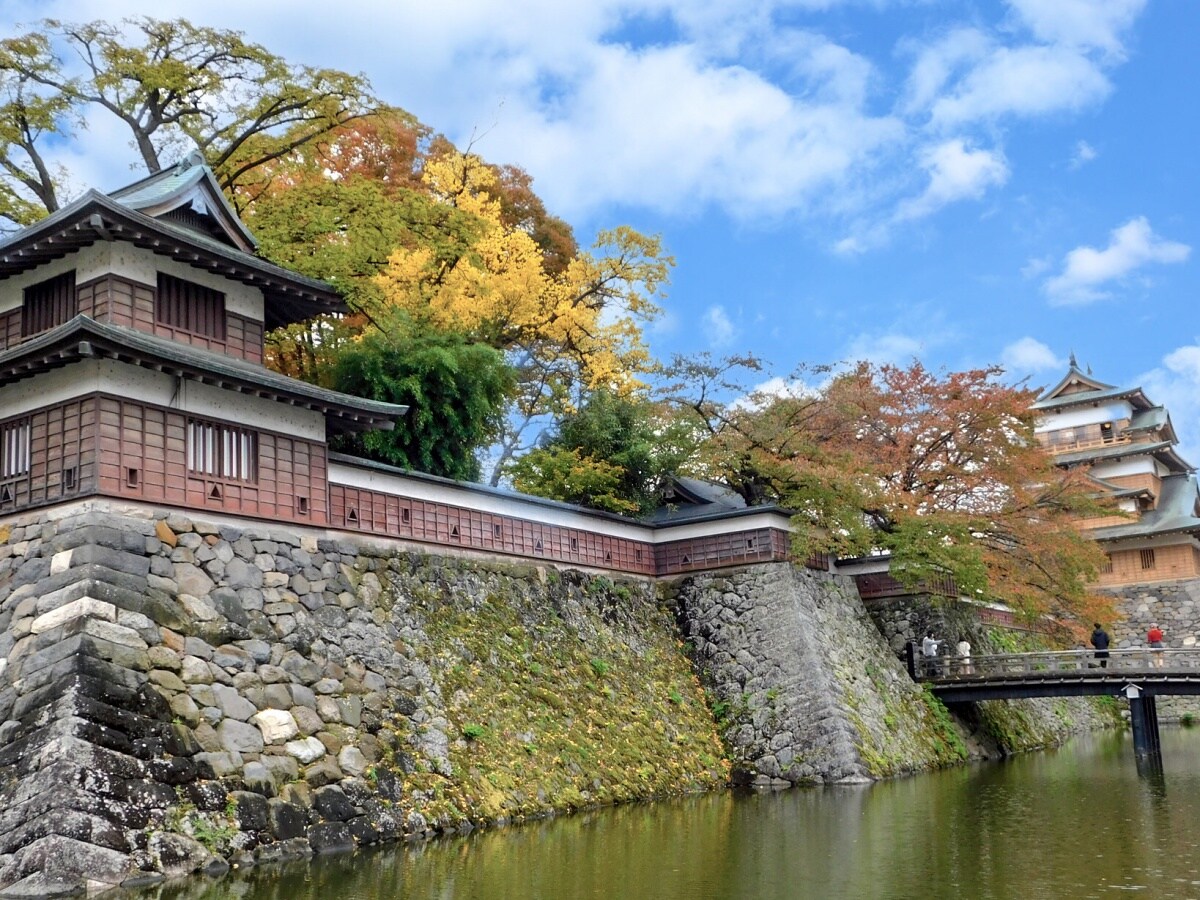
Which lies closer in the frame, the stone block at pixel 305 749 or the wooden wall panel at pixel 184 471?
the stone block at pixel 305 749

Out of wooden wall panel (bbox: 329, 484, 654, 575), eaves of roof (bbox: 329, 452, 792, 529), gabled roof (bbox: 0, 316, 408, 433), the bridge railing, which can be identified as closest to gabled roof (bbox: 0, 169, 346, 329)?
gabled roof (bbox: 0, 316, 408, 433)

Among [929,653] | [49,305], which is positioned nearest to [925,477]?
[929,653]

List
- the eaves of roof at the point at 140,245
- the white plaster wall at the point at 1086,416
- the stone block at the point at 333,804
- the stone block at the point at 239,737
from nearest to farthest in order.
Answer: the stone block at the point at 239,737 < the stone block at the point at 333,804 < the eaves of roof at the point at 140,245 < the white plaster wall at the point at 1086,416

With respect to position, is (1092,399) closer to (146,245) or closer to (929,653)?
(929,653)

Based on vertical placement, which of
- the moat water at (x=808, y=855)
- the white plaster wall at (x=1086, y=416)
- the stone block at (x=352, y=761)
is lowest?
the moat water at (x=808, y=855)

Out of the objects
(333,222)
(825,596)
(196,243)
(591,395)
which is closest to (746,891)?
(196,243)

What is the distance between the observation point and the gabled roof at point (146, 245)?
18.2 meters

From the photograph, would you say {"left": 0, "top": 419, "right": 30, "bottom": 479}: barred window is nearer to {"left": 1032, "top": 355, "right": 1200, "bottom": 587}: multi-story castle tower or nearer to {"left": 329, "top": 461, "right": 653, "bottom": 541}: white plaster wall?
{"left": 329, "top": 461, "right": 653, "bottom": 541}: white plaster wall

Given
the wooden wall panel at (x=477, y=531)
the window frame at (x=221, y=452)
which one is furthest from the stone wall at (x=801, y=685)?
the window frame at (x=221, y=452)

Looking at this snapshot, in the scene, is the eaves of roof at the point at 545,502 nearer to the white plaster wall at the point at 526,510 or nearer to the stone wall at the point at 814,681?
the white plaster wall at the point at 526,510

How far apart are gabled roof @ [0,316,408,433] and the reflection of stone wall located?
126 ft

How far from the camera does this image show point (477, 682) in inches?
840

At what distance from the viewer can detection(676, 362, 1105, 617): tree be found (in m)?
29.7

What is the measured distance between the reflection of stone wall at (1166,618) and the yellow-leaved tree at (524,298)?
86.5 feet
